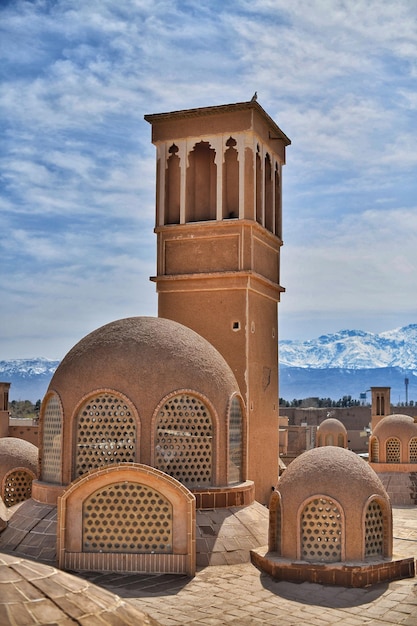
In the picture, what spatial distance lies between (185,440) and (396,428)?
13461mm

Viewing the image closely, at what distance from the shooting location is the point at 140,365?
44.2 ft

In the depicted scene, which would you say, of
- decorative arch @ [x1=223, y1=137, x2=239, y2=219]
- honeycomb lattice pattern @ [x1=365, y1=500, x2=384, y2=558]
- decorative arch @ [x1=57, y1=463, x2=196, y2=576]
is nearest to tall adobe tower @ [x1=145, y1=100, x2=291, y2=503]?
decorative arch @ [x1=223, y1=137, x2=239, y2=219]

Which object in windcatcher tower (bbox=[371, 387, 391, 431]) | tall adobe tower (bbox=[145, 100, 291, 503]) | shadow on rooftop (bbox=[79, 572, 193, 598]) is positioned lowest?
shadow on rooftop (bbox=[79, 572, 193, 598])

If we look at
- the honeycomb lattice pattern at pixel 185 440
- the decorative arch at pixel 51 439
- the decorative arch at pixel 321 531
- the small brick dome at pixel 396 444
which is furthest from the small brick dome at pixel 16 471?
the small brick dome at pixel 396 444

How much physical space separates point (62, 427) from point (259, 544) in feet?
13.7

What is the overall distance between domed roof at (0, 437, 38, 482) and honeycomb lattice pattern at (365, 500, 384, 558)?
8085mm

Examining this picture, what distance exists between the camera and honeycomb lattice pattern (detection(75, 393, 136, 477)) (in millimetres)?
13141

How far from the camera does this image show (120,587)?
10.9 meters

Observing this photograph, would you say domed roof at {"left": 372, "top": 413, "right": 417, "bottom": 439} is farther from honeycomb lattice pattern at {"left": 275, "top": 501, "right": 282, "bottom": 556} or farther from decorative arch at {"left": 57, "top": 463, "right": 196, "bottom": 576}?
decorative arch at {"left": 57, "top": 463, "right": 196, "bottom": 576}

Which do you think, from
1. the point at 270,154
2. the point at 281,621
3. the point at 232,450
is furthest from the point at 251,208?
the point at 281,621

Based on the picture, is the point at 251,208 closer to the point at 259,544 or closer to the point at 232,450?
the point at 232,450

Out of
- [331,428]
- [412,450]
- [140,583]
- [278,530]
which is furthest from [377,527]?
[331,428]

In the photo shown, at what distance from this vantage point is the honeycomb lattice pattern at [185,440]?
13203 mm

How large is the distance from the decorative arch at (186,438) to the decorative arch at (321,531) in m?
2.33
